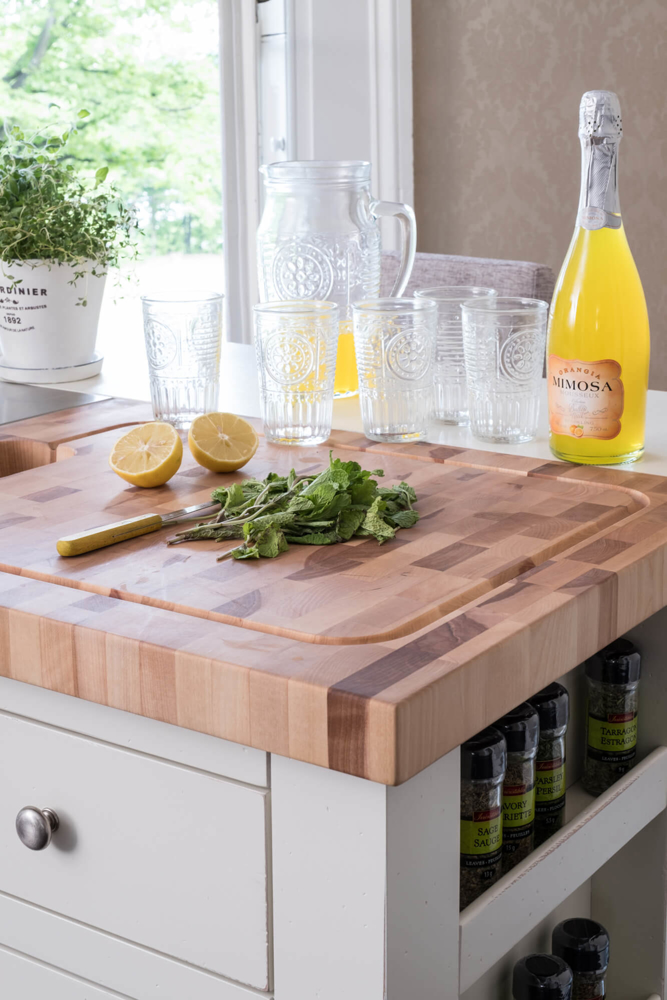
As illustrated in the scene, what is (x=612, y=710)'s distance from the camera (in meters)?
0.96

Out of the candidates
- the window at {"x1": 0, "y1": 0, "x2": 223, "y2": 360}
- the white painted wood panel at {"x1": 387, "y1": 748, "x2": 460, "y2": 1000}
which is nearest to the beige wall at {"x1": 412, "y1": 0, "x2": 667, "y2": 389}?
the white painted wood panel at {"x1": 387, "y1": 748, "x2": 460, "y2": 1000}

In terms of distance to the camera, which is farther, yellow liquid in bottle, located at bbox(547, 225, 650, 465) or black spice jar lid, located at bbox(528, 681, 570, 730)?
yellow liquid in bottle, located at bbox(547, 225, 650, 465)

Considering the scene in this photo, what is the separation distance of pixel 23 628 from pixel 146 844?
6.4 inches

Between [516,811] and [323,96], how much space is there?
2.51m

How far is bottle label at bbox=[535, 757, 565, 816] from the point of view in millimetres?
892

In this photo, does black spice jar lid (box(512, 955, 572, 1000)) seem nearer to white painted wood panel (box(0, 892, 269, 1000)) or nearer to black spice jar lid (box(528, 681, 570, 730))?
black spice jar lid (box(528, 681, 570, 730))

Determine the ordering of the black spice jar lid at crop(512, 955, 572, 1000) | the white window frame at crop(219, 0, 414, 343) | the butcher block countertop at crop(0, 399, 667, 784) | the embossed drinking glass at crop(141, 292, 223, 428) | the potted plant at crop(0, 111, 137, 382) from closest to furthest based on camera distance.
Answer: the butcher block countertop at crop(0, 399, 667, 784)
the black spice jar lid at crop(512, 955, 572, 1000)
the embossed drinking glass at crop(141, 292, 223, 428)
the potted plant at crop(0, 111, 137, 382)
the white window frame at crop(219, 0, 414, 343)

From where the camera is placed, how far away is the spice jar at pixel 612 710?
3.10ft

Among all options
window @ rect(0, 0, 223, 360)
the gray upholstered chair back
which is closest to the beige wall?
the gray upholstered chair back

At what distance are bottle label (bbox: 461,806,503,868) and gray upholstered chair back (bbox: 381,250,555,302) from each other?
108 centimetres

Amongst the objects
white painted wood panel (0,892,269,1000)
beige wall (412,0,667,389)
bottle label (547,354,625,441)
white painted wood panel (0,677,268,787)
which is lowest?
white painted wood panel (0,892,269,1000)

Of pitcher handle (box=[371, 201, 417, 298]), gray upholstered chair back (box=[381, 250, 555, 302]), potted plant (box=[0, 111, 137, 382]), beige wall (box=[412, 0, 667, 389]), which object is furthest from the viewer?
beige wall (box=[412, 0, 667, 389])

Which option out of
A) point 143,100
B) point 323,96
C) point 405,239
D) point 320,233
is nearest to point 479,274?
point 405,239

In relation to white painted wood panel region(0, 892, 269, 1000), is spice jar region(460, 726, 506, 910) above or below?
above
